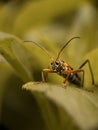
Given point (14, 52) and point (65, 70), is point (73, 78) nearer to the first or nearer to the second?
point (65, 70)

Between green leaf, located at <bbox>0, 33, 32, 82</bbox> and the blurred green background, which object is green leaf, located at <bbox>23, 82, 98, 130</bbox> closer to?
the blurred green background

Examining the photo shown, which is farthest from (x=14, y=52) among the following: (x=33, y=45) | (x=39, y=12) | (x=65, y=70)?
(x=39, y=12)

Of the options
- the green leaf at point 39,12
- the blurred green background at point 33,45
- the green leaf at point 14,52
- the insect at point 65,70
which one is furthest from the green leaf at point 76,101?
the green leaf at point 39,12

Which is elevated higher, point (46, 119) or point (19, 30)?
point (19, 30)

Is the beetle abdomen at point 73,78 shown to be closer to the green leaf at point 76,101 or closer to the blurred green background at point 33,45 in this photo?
the blurred green background at point 33,45

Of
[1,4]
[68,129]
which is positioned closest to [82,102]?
[68,129]

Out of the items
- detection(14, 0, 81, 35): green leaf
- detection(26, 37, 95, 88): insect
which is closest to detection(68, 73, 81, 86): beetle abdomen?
detection(26, 37, 95, 88): insect

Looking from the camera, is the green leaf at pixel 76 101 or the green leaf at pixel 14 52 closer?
the green leaf at pixel 76 101

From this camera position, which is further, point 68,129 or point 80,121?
point 68,129

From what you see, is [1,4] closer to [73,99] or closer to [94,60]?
[94,60]
